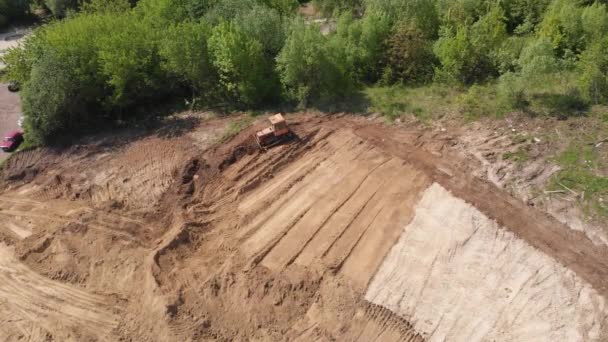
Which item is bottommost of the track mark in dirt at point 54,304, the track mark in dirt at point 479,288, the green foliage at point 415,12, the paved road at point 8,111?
the track mark in dirt at point 54,304

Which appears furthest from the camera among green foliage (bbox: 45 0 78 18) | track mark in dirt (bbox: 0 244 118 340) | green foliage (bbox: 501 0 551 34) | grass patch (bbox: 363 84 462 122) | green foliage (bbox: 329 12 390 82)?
green foliage (bbox: 45 0 78 18)

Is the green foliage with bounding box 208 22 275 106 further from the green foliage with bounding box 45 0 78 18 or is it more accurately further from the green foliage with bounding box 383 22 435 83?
the green foliage with bounding box 45 0 78 18

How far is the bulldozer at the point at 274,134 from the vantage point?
28438 millimetres

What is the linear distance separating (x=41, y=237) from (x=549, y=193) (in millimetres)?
26658

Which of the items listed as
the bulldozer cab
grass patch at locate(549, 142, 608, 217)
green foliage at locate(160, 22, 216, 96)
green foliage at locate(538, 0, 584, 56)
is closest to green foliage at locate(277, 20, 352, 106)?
the bulldozer cab

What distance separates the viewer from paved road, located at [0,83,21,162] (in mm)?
33631

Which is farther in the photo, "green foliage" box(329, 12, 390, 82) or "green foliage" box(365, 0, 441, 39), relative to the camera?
"green foliage" box(365, 0, 441, 39)

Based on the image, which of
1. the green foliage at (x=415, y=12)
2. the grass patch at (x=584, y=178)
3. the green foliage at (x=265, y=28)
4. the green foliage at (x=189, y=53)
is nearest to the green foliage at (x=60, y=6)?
the green foliage at (x=189, y=53)

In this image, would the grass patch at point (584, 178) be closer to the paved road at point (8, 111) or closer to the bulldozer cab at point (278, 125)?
the bulldozer cab at point (278, 125)

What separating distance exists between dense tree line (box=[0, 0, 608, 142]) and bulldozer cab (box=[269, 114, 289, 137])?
3.52m

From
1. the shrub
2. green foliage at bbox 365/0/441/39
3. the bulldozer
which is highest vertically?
green foliage at bbox 365/0/441/39

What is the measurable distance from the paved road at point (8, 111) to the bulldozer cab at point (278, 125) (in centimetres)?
1819

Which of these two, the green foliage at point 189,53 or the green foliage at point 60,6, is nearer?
the green foliage at point 189,53

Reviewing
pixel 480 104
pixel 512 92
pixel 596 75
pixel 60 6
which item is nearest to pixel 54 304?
pixel 480 104
